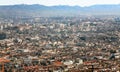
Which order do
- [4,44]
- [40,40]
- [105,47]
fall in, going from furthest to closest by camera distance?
[40,40] → [4,44] → [105,47]

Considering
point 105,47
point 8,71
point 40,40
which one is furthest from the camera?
point 40,40

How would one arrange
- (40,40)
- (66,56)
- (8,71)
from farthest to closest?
(40,40)
(66,56)
(8,71)

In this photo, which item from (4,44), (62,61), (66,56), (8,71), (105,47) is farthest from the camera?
(4,44)

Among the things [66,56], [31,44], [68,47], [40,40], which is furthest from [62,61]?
[40,40]

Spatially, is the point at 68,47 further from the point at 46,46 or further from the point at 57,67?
the point at 57,67

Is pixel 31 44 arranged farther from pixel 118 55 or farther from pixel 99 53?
pixel 118 55

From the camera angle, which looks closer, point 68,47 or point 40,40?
point 68,47

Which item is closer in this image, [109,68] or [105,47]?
[109,68]

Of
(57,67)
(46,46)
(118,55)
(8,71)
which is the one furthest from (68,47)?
(8,71)
